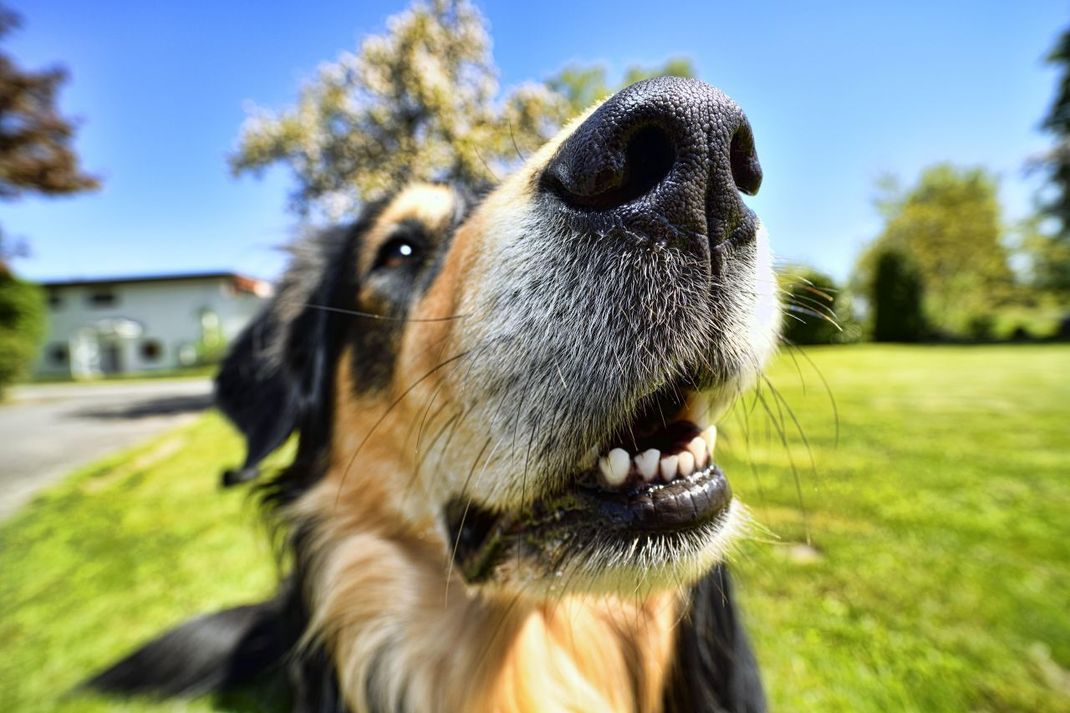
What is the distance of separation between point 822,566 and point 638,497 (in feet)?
10.2

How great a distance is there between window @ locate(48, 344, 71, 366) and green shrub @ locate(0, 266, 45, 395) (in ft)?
84.7

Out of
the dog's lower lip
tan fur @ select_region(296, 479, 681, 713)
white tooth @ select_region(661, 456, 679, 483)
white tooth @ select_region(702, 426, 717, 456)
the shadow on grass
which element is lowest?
the shadow on grass

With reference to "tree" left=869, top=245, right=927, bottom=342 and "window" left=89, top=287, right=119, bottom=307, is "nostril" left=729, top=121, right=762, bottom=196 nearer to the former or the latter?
"tree" left=869, top=245, right=927, bottom=342

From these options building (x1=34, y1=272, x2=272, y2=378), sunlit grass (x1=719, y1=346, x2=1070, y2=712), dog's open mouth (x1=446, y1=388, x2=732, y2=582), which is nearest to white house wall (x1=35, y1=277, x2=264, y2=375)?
building (x1=34, y1=272, x2=272, y2=378)

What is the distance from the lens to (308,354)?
2.75m

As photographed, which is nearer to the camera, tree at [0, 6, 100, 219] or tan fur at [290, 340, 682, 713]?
tan fur at [290, 340, 682, 713]

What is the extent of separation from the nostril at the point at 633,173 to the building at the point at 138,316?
152ft

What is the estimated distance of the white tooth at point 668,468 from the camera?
4.53 feet

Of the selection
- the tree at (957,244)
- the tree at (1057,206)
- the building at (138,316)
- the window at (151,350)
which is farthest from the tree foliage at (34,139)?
the tree at (1057,206)

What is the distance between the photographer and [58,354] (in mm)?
42562

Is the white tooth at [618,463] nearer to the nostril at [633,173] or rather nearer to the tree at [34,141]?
the nostril at [633,173]

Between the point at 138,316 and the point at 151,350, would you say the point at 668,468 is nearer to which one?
the point at 138,316

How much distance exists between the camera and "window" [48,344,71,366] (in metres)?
42.4

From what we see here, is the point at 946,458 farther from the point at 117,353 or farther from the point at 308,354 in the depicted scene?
the point at 117,353
